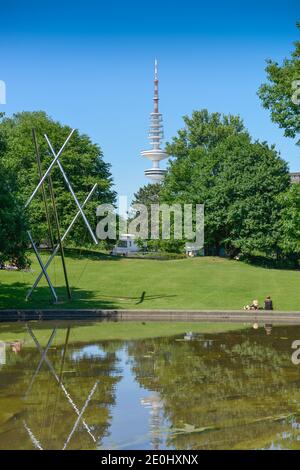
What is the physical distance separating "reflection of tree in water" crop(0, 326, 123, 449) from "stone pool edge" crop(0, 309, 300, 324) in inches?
401

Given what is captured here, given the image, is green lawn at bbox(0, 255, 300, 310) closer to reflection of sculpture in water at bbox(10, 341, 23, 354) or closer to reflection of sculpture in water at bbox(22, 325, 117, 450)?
reflection of sculpture in water at bbox(10, 341, 23, 354)

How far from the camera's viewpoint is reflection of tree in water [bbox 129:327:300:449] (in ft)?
39.2

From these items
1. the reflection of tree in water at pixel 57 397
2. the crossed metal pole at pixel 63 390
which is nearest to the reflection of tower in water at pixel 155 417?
the reflection of tree in water at pixel 57 397

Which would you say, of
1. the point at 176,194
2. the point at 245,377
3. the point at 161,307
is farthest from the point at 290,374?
the point at 176,194

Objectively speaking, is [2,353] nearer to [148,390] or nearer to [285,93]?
[148,390]

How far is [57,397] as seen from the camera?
585 inches

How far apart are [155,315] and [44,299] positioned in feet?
25.4

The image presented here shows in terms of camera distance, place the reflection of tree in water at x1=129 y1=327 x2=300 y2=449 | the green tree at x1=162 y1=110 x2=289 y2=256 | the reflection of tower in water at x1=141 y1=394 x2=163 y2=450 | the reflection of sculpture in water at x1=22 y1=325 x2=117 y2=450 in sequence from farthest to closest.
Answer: the green tree at x1=162 y1=110 x2=289 y2=256
the reflection of tree in water at x1=129 y1=327 x2=300 y2=449
the reflection of sculpture in water at x1=22 y1=325 x2=117 y2=450
the reflection of tower in water at x1=141 y1=394 x2=163 y2=450

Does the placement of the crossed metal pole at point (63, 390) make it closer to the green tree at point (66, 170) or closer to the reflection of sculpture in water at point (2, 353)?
the reflection of sculpture in water at point (2, 353)

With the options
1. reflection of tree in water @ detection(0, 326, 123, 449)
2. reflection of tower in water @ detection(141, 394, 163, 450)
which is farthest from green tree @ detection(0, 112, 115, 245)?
reflection of tower in water @ detection(141, 394, 163, 450)

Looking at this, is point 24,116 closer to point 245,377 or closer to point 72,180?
point 72,180

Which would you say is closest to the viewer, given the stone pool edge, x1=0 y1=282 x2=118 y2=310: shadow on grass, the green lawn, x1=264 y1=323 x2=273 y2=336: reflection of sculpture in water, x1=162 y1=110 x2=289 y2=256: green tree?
x1=264 y1=323 x2=273 y2=336: reflection of sculpture in water

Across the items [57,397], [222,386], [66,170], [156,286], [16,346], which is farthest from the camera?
[66,170]

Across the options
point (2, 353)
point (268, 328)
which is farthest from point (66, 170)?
point (2, 353)
